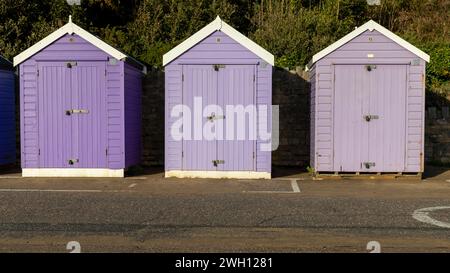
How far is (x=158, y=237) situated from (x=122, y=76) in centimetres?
581

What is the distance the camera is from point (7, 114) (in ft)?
43.2

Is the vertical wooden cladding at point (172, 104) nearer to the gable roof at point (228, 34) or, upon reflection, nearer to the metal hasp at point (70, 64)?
the gable roof at point (228, 34)

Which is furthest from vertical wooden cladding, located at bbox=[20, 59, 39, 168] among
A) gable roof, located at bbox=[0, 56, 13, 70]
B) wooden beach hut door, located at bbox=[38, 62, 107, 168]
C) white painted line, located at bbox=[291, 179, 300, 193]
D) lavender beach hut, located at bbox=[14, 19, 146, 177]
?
white painted line, located at bbox=[291, 179, 300, 193]

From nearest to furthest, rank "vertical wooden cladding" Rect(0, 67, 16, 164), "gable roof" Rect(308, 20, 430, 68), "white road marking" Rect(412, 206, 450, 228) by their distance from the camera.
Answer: "white road marking" Rect(412, 206, 450, 228)
"gable roof" Rect(308, 20, 430, 68)
"vertical wooden cladding" Rect(0, 67, 16, 164)

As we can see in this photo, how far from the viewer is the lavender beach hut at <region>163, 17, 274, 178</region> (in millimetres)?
11297

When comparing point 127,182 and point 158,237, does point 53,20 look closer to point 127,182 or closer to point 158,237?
point 127,182

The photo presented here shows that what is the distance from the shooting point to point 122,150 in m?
11.4

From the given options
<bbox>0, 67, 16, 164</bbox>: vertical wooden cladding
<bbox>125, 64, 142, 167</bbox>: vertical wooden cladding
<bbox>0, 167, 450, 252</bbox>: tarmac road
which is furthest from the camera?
<bbox>0, 67, 16, 164</bbox>: vertical wooden cladding

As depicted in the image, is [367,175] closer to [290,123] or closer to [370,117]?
[370,117]

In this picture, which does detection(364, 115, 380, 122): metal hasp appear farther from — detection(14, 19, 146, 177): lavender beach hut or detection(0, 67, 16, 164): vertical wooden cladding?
detection(0, 67, 16, 164): vertical wooden cladding

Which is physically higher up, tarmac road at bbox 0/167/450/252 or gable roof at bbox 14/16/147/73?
gable roof at bbox 14/16/147/73

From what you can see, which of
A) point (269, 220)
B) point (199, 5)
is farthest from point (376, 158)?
point (199, 5)

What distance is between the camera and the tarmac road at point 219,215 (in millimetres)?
5965

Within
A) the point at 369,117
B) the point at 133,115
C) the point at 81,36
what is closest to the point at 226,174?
the point at 133,115
